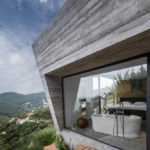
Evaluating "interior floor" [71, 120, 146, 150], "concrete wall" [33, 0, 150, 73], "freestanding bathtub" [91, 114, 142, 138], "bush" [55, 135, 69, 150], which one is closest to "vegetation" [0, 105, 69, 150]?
"bush" [55, 135, 69, 150]

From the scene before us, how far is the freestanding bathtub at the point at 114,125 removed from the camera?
250 centimetres

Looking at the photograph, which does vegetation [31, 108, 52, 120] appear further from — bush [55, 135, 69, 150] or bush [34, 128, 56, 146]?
bush [55, 135, 69, 150]

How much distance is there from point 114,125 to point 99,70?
1353 millimetres

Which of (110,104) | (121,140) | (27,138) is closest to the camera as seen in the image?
(121,140)

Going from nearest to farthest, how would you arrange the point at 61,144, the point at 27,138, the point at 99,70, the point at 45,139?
the point at 99,70, the point at 61,144, the point at 45,139, the point at 27,138

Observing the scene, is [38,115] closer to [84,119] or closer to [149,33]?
[84,119]

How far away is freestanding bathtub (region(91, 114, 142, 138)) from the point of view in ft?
8.19

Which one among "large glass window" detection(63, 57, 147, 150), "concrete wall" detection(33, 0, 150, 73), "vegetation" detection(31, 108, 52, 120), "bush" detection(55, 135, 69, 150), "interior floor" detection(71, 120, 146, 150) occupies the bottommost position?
"vegetation" detection(31, 108, 52, 120)

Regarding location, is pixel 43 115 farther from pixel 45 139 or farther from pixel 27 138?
pixel 45 139

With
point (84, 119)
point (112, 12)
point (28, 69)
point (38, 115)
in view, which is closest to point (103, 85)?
point (84, 119)

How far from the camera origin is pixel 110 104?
2.95m

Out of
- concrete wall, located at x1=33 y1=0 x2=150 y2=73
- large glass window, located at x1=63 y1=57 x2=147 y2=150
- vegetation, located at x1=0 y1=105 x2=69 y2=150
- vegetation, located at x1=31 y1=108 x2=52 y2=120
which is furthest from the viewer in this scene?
vegetation, located at x1=31 y1=108 x2=52 y2=120

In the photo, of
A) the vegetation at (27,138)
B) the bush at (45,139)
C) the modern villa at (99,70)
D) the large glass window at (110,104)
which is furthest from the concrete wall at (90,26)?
the bush at (45,139)

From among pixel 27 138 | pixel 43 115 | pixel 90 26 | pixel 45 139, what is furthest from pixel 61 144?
pixel 43 115
